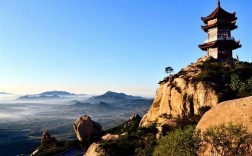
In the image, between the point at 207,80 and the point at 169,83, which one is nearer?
the point at 207,80

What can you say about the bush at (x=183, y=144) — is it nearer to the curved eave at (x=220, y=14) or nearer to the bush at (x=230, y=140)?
the bush at (x=230, y=140)

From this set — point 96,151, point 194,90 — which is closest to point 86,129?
point 96,151

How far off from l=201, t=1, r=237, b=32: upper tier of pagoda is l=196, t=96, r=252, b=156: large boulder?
3017 cm

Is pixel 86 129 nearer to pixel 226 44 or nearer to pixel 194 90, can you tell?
pixel 194 90

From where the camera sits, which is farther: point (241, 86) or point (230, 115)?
point (241, 86)

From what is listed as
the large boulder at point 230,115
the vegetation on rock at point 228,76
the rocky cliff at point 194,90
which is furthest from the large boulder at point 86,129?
the large boulder at point 230,115

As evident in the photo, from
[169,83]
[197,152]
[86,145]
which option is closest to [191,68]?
[169,83]

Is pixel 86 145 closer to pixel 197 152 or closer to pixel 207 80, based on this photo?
pixel 207 80

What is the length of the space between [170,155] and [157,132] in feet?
71.1

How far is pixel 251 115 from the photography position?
118 feet

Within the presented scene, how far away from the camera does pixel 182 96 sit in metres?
56.0

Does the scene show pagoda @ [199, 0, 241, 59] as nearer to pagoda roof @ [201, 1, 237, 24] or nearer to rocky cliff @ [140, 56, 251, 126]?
pagoda roof @ [201, 1, 237, 24]

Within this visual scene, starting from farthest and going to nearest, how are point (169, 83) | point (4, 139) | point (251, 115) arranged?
point (4, 139) → point (169, 83) → point (251, 115)

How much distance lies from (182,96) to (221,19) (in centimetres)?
2147
